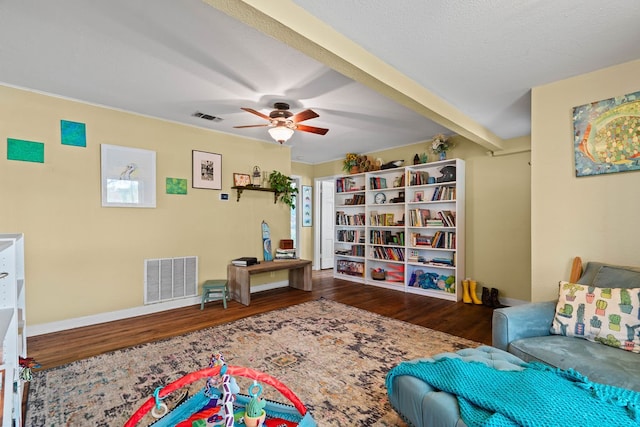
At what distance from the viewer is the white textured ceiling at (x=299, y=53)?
1728mm

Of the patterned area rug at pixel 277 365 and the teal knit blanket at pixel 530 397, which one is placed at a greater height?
the teal knit blanket at pixel 530 397

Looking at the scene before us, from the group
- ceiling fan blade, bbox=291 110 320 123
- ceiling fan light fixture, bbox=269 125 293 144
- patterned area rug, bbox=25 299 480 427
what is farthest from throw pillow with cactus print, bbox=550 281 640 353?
ceiling fan light fixture, bbox=269 125 293 144

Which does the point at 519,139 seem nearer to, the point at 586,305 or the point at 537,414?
the point at 586,305

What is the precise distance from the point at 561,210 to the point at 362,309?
2335 millimetres

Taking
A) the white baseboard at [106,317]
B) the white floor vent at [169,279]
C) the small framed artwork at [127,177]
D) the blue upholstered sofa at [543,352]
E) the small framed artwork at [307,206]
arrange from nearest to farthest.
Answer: the blue upholstered sofa at [543,352]
the white baseboard at [106,317]
the small framed artwork at [127,177]
the white floor vent at [169,279]
the small framed artwork at [307,206]

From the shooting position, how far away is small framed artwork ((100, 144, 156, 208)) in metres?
3.31

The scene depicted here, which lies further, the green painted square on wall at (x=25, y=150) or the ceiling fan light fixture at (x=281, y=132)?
the ceiling fan light fixture at (x=281, y=132)

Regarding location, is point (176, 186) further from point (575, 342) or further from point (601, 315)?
point (601, 315)

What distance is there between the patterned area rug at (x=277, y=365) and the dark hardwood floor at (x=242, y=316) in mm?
219

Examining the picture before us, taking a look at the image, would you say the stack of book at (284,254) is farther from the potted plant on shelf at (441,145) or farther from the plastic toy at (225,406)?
the plastic toy at (225,406)

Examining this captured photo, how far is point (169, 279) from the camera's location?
147 inches

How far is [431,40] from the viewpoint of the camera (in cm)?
196

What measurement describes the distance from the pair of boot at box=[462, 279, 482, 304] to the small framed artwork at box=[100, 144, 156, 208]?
4381 millimetres

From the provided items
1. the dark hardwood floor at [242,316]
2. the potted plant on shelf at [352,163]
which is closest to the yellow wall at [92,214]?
the dark hardwood floor at [242,316]
